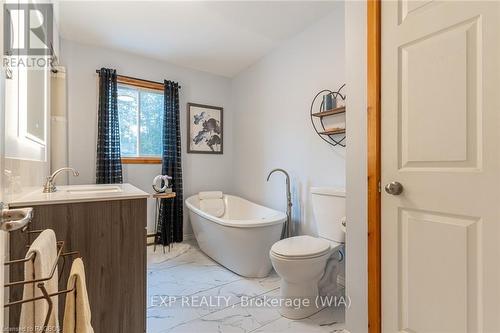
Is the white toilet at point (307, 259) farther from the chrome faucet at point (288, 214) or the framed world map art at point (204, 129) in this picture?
the framed world map art at point (204, 129)

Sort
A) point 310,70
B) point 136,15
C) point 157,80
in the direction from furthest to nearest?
point 157,80, point 310,70, point 136,15

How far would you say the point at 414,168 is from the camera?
1.19 metres

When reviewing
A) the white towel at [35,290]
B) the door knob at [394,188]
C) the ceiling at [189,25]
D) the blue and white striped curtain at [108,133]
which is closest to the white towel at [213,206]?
the blue and white striped curtain at [108,133]

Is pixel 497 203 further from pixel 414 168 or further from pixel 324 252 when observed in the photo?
pixel 324 252

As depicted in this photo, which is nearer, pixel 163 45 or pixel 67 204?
pixel 67 204

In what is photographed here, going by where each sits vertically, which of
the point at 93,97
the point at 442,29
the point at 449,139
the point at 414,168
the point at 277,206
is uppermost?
the point at 93,97

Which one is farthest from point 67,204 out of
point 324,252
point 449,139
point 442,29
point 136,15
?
point 136,15

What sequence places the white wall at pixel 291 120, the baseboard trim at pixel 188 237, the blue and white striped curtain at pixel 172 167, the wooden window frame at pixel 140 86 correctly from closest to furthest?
the white wall at pixel 291 120 → the wooden window frame at pixel 140 86 → the blue and white striped curtain at pixel 172 167 → the baseboard trim at pixel 188 237

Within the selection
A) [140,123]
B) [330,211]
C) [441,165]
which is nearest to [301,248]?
[330,211]

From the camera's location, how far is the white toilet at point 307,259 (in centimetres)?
175

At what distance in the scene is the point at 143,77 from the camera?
326 cm

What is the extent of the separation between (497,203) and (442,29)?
2.42ft

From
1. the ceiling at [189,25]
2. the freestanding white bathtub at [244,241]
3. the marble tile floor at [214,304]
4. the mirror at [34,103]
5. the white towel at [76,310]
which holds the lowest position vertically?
the marble tile floor at [214,304]

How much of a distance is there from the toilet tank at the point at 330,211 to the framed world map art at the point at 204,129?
2.02 m
